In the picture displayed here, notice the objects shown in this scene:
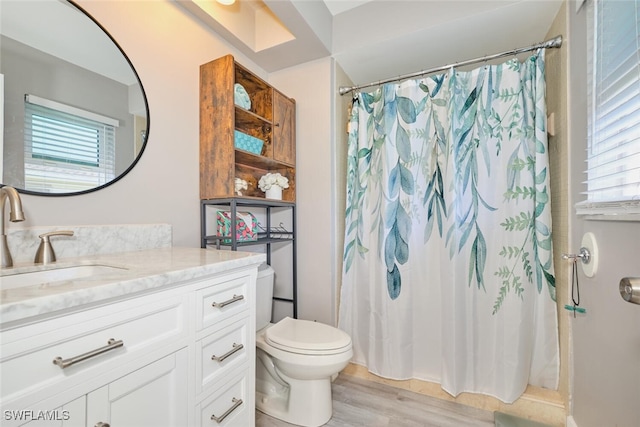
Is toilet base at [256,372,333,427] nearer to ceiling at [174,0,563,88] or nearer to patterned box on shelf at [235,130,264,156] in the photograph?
patterned box on shelf at [235,130,264,156]

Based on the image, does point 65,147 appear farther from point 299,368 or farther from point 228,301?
point 299,368

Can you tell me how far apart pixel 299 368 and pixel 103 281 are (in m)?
0.99

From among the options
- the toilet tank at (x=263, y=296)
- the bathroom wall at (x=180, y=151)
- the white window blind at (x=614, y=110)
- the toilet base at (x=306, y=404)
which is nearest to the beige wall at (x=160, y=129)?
the bathroom wall at (x=180, y=151)

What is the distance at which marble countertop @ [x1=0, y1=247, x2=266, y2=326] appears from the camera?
1.71 feet

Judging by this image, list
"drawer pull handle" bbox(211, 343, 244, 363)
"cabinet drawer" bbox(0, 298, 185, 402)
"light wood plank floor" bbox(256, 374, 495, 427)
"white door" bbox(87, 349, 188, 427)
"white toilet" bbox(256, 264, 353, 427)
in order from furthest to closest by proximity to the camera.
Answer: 1. "light wood plank floor" bbox(256, 374, 495, 427)
2. "white toilet" bbox(256, 264, 353, 427)
3. "drawer pull handle" bbox(211, 343, 244, 363)
4. "white door" bbox(87, 349, 188, 427)
5. "cabinet drawer" bbox(0, 298, 185, 402)

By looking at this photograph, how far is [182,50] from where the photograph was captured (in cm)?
149

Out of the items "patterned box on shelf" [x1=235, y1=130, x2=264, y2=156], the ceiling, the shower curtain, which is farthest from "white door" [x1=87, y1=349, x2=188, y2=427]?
the ceiling

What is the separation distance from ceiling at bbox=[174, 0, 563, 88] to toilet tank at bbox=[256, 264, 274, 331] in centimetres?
150

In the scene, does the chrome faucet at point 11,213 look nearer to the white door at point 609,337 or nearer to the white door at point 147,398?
the white door at point 147,398

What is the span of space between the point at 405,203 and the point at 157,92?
5.05 feet

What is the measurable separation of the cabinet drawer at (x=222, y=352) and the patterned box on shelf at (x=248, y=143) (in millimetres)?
994

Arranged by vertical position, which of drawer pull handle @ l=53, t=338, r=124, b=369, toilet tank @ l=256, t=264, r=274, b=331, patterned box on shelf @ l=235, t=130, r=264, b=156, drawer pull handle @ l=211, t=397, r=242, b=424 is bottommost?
drawer pull handle @ l=211, t=397, r=242, b=424

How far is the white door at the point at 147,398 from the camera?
640 millimetres

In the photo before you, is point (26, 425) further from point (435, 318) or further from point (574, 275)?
point (574, 275)
